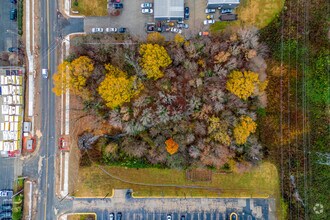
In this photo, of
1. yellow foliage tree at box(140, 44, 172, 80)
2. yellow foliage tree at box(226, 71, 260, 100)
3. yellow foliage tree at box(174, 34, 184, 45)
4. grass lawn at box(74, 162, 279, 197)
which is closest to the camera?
yellow foliage tree at box(140, 44, 172, 80)

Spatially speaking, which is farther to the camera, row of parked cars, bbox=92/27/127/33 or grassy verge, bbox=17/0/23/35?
grassy verge, bbox=17/0/23/35

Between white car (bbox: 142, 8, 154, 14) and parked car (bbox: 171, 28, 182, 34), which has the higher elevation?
white car (bbox: 142, 8, 154, 14)

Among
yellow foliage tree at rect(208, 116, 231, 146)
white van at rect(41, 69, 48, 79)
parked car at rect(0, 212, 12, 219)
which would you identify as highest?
white van at rect(41, 69, 48, 79)

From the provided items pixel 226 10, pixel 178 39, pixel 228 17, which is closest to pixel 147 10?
pixel 178 39

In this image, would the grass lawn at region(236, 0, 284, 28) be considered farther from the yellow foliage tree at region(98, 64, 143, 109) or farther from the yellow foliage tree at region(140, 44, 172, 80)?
the yellow foliage tree at region(98, 64, 143, 109)

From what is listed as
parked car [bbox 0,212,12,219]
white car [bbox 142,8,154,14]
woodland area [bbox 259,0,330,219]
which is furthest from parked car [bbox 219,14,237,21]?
parked car [bbox 0,212,12,219]
